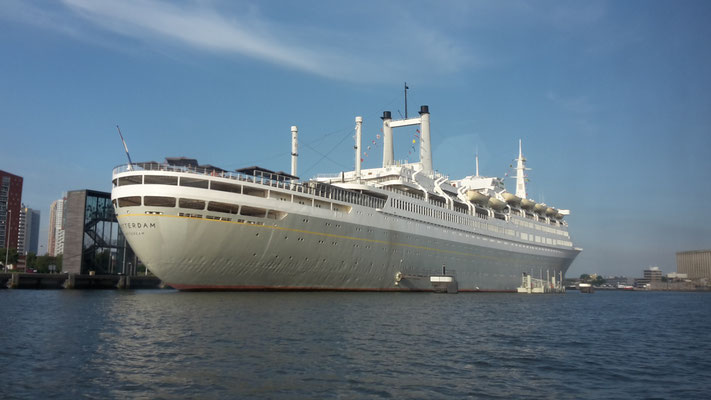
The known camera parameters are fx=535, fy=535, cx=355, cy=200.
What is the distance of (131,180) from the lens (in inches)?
1571

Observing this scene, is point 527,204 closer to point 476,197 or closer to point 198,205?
point 476,197

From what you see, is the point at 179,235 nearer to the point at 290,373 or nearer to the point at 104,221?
the point at 290,373

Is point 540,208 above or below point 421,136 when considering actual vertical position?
below

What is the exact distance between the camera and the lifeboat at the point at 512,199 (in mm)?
73312

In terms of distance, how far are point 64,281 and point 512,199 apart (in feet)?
185

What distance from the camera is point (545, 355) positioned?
59.8 feet

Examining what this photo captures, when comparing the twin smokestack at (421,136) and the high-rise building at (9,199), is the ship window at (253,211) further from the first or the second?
the high-rise building at (9,199)

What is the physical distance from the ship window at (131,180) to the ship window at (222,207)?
554 centimetres

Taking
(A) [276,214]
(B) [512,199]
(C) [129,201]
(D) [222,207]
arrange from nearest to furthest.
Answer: (D) [222,207] < (C) [129,201] < (A) [276,214] < (B) [512,199]

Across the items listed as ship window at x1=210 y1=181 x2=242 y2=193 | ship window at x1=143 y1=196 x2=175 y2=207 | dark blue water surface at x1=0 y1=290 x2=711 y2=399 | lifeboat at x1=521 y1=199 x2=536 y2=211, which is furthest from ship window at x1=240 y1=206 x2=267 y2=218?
lifeboat at x1=521 y1=199 x2=536 y2=211

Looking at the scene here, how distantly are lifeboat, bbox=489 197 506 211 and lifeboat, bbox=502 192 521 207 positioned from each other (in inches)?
97.4

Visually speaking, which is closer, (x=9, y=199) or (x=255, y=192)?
(x=255, y=192)

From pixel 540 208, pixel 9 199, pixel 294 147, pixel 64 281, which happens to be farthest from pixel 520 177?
pixel 9 199

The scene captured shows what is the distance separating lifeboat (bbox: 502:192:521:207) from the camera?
73.3 m
